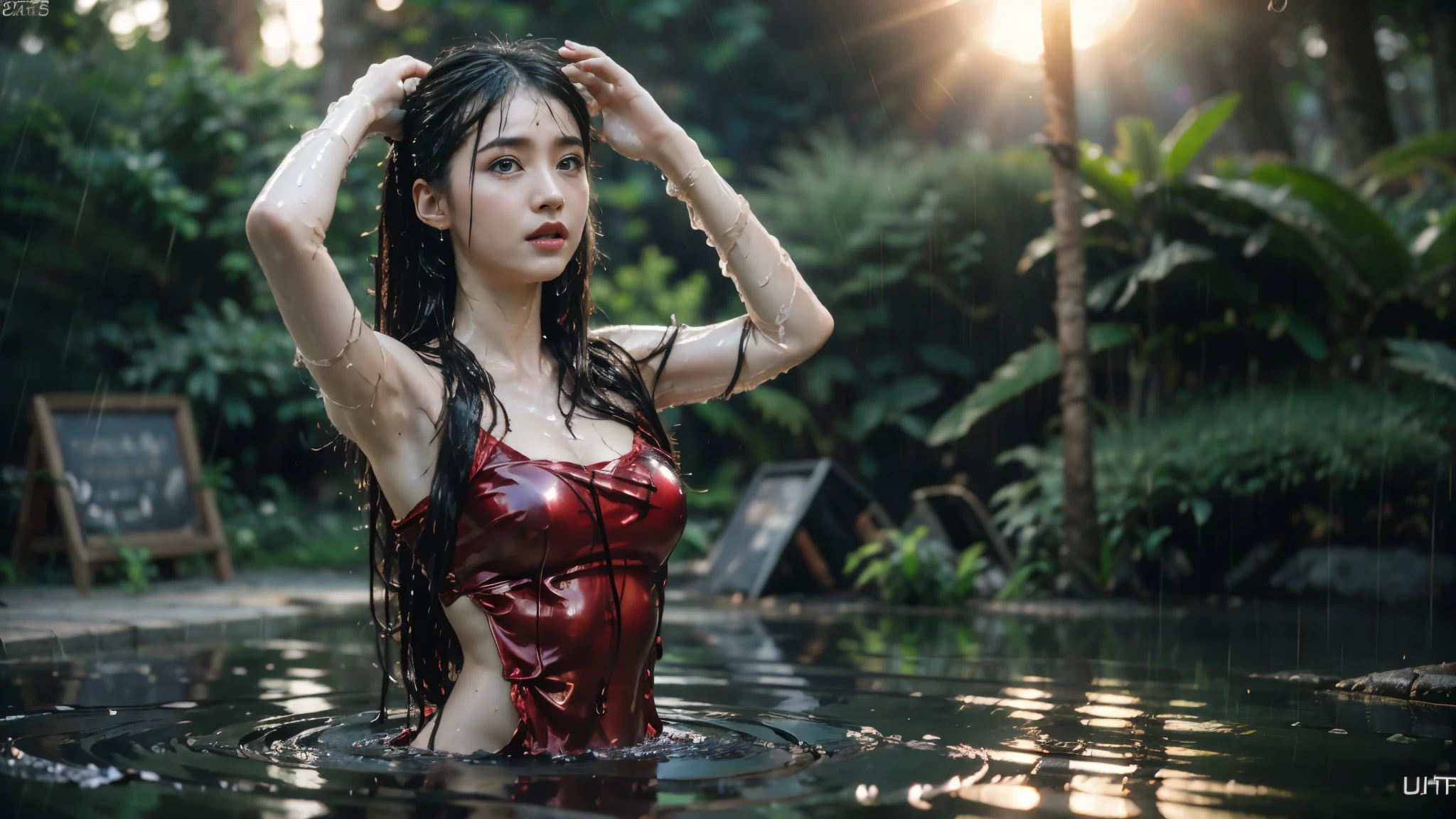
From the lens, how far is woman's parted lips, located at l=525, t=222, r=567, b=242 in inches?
110

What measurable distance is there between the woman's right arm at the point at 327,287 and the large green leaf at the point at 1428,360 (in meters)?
7.16

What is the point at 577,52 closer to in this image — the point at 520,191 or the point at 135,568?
the point at 520,191

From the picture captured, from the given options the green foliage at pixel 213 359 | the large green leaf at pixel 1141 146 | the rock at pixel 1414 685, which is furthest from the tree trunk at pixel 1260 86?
the rock at pixel 1414 685

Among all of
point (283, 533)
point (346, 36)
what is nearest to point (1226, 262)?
point (283, 533)

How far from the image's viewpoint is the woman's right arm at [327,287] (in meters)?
2.39

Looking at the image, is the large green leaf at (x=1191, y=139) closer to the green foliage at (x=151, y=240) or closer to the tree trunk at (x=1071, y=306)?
the tree trunk at (x=1071, y=306)

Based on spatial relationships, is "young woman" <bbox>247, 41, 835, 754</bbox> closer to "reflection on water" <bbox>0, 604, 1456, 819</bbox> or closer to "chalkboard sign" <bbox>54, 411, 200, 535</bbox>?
"reflection on water" <bbox>0, 604, 1456, 819</bbox>

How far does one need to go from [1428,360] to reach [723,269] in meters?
6.63

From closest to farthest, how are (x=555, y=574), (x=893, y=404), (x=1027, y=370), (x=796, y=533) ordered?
(x=555, y=574)
(x=796, y=533)
(x=1027, y=370)
(x=893, y=404)

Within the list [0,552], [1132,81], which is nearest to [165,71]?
[0,552]

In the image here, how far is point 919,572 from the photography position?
7.90 m

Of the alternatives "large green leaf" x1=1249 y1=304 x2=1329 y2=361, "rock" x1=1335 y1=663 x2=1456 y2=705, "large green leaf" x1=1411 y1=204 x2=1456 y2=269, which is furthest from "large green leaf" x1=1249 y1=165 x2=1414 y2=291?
"rock" x1=1335 y1=663 x2=1456 y2=705

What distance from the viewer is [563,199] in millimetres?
2797

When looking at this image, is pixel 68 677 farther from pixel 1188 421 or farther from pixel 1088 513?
pixel 1188 421
